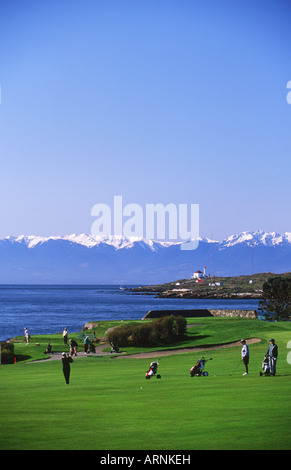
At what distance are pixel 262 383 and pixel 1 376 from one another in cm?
1673

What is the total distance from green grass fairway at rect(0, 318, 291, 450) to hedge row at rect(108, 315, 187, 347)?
20.7 meters

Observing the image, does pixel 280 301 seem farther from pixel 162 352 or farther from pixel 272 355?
pixel 272 355

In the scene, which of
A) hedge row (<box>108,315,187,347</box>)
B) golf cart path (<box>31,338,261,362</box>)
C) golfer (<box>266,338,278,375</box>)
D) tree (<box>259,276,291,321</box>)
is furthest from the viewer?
tree (<box>259,276,291,321</box>)

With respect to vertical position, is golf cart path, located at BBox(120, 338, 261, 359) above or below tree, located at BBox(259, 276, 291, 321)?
below

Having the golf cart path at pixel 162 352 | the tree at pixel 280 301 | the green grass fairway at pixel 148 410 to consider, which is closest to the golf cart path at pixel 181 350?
the golf cart path at pixel 162 352

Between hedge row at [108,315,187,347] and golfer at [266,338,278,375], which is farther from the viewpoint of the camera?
hedge row at [108,315,187,347]

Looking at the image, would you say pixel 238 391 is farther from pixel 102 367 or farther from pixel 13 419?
pixel 102 367

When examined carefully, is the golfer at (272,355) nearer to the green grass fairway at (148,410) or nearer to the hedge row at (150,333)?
the green grass fairway at (148,410)

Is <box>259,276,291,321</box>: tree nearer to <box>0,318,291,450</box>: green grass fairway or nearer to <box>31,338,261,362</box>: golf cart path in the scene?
<box>31,338,261,362</box>: golf cart path

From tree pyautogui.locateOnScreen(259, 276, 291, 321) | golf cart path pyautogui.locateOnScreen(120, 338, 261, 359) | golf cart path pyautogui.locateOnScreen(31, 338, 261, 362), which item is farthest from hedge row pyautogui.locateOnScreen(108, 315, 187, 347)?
tree pyautogui.locateOnScreen(259, 276, 291, 321)

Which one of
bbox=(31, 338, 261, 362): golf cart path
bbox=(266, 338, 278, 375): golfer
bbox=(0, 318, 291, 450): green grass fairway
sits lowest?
bbox=(31, 338, 261, 362): golf cart path

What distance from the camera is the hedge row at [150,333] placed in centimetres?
5562

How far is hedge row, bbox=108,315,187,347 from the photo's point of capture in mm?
55625
